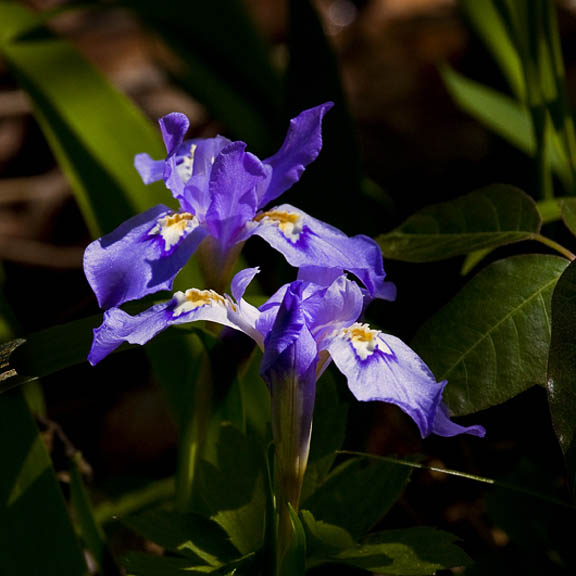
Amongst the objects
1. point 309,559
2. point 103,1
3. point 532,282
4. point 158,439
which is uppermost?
point 103,1

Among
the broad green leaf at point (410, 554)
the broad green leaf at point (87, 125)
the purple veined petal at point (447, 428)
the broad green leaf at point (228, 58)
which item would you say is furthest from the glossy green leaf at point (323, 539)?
the broad green leaf at point (228, 58)

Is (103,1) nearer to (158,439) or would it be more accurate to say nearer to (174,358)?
(174,358)

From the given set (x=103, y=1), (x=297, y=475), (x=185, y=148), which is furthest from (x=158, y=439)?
(x=297, y=475)

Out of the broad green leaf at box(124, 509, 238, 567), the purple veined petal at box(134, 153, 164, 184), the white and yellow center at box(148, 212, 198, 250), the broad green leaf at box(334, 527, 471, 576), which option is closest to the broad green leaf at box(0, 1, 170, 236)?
the purple veined petal at box(134, 153, 164, 184)

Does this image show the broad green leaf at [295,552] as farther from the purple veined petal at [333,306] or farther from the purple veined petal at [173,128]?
the purple veined petal at [173,128]

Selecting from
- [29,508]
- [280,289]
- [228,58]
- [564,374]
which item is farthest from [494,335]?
[228,58]

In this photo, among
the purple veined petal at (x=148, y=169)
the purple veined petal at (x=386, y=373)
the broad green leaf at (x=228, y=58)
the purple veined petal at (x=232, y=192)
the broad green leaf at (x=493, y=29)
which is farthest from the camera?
the broad green leaf at (x=228, y=58)
